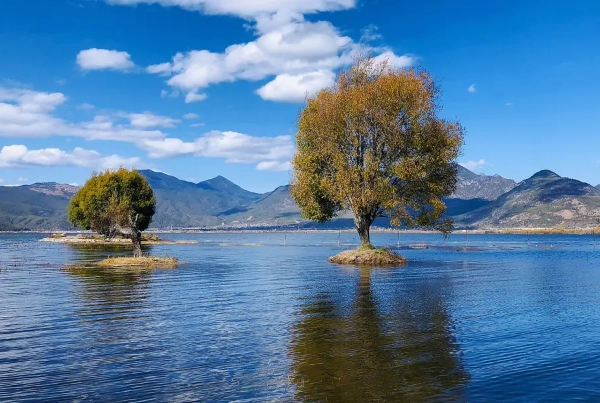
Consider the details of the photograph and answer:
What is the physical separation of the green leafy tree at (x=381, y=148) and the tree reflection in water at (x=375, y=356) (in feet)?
117

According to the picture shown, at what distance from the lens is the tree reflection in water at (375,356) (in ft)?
46.9

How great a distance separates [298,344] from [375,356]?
3283 millimetres

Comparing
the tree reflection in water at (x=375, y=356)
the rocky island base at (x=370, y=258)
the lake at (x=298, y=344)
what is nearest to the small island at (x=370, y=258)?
the rocky island base at (x=370, y=258)

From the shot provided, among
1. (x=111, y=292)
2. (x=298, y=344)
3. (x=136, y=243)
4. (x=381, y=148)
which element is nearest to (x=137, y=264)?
(x=136, y=243)

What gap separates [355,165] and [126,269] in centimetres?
2896

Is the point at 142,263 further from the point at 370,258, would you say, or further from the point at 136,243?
the point at 370,258

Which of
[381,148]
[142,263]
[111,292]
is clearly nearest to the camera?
[111,292]

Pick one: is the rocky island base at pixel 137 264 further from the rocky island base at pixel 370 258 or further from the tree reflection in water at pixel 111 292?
the rocky island base at pixel 370 258

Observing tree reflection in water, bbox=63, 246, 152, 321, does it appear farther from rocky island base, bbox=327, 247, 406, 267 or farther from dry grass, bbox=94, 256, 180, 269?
rocky island base, bbox=327, 247, 406, 267

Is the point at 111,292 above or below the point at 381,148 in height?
below

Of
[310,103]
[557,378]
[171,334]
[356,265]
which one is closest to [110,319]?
[171,334]

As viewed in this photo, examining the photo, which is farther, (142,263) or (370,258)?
(370,258)

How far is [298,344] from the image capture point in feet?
65.6

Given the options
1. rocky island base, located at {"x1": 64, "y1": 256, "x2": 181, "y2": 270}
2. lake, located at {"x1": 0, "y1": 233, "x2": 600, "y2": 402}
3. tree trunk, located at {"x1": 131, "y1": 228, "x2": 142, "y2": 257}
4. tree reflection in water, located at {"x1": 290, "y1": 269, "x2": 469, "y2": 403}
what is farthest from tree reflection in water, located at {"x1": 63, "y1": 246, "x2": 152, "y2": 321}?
tree trunk, located at {"x1": 131, "y1": 228, "x2": 142, "y2": 257}
